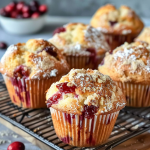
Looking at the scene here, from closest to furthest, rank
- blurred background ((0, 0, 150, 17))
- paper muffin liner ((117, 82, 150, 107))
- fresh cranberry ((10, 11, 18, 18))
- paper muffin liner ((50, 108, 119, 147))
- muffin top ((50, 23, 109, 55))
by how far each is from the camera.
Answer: paper muffin liner ((50, 108, 119, 147)), paper muffin liner ((117, 82, 150, 107)), muffin top ((50, 23, 109, 55)), fresh cranberry ((10, 11, 18, 18)), blurred background ((0, 0, 150, 17))

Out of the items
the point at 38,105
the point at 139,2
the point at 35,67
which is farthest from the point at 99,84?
the point at 139,2

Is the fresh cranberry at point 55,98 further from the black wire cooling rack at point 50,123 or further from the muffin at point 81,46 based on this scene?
the muffin at point 81,46

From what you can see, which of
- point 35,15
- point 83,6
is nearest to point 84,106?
point 35,15

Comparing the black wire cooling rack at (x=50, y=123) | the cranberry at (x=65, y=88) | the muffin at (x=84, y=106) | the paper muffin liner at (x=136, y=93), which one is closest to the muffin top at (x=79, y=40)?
the paper muffin liner at (x=136, y=93)

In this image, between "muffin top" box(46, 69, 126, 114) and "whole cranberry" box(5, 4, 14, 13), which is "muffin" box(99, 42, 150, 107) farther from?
"whole cranberry" box(5, 4, 14, 13)

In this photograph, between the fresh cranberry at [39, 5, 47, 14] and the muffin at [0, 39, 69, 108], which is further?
the fresh cranberry at [39, 5, 47, 14]

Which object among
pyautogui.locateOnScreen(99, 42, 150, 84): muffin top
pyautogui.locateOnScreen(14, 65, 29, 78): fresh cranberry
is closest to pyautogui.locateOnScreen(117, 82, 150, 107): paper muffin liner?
pyautogui.locateOnScreen(99, 42, 150, 84): muffin top

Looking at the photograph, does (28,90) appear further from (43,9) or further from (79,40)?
(43,9)

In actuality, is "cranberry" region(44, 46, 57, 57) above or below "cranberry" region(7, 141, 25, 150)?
above
